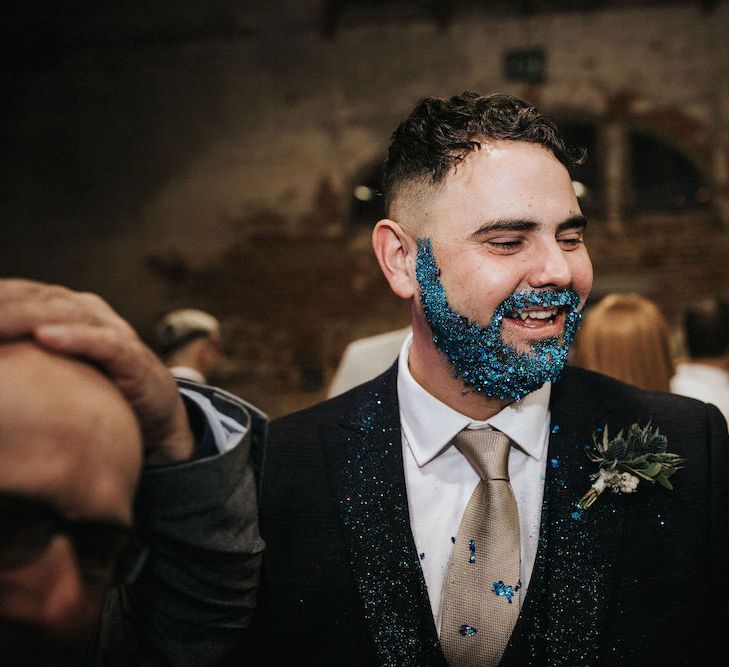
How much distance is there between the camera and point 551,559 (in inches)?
56.4

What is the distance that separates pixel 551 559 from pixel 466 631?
23 centimetres

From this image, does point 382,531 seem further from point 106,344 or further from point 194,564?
point 106,344

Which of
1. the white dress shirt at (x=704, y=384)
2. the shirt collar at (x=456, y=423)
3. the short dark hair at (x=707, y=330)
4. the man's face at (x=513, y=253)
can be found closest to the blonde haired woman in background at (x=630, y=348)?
the white dress shirt at (x=704, y=384)

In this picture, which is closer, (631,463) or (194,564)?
(194,564)

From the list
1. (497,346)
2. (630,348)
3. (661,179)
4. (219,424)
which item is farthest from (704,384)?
(661,179)

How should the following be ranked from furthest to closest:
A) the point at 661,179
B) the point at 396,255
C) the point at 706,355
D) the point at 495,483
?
the point at 661,179 → the point at 706,355 → the point at 396,255 → the point at 495,483

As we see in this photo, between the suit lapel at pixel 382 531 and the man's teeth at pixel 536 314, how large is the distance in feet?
1.29

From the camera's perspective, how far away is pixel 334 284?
22.8ft

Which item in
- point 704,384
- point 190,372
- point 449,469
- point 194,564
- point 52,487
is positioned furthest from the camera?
point 190,372

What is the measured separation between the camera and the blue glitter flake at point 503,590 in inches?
54.9

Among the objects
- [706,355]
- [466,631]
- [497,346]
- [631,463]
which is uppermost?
[706,355]

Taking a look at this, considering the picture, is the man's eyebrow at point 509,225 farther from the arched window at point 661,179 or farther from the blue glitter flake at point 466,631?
the arched window at point 661,179

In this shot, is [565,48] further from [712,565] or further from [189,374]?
[712,565]

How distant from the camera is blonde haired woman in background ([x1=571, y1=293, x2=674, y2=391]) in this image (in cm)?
279
